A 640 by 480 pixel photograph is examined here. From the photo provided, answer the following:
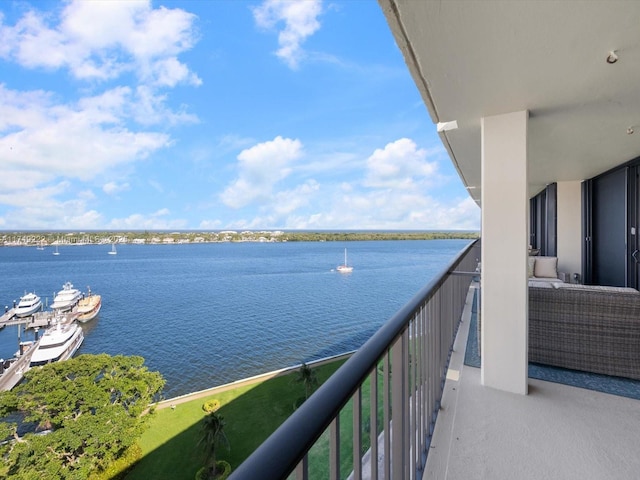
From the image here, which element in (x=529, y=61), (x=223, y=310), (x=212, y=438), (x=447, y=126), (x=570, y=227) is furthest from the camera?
(x=223, y=310)

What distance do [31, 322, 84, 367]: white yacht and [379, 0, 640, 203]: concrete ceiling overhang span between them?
22015 millimetres

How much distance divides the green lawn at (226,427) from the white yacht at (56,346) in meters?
8.67

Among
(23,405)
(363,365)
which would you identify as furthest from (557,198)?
(23,405)

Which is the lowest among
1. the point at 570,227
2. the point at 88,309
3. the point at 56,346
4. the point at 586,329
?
the point at 56,346

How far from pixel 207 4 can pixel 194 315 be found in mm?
23750

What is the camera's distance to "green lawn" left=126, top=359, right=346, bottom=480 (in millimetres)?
10078

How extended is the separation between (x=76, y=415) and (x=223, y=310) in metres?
15.6

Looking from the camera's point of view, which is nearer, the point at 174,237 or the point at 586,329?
the point at 586,329

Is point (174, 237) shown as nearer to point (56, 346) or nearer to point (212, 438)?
point (56, 346)

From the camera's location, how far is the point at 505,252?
222cm

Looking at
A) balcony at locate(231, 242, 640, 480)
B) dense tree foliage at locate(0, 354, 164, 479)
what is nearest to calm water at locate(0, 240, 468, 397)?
dense tree foliage at locate(0, 354, 164, 479)

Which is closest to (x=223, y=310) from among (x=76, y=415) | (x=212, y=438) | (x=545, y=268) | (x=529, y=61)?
(x=76, y=415)

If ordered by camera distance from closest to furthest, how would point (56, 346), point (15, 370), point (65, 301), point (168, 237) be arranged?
point (15, 370) → point (56, 346) → point (65, 301) → point (168, 237)

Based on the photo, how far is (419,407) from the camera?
1.45m
